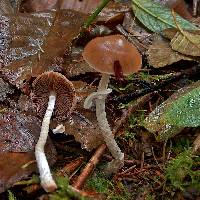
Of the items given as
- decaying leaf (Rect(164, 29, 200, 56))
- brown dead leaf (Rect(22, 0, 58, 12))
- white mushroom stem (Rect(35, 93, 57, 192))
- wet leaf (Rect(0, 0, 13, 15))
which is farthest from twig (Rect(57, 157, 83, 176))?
brown dead leaf (Rect(22, 0, 58, 12))

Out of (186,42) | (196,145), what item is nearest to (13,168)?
(196,145)

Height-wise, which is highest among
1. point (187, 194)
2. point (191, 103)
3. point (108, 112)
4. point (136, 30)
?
point (136, 30)

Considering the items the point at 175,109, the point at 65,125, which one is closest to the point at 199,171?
the point at 175,109

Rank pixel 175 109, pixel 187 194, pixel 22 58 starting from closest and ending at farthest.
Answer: pixel 187 194, pixel 175 109, pixel 22 58

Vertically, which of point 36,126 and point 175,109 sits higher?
point 175,109

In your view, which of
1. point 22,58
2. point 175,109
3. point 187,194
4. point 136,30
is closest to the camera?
point 187,194

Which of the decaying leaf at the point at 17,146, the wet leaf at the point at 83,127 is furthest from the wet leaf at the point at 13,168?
the wet leaf at the point at 83,127

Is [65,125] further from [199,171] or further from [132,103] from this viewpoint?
[199,171]
